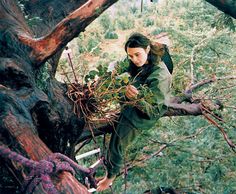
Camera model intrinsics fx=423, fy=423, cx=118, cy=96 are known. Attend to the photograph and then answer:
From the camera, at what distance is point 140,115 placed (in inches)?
109

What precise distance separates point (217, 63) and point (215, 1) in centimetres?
312

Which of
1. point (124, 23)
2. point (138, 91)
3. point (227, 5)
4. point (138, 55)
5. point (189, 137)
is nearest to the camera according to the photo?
point (227, 5)

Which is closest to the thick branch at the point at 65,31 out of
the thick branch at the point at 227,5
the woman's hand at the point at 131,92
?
the woman's hand at the point at 131,92

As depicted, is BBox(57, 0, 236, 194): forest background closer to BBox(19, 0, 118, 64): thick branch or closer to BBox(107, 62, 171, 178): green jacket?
BBox(107, 62, 171, 178): green jacket

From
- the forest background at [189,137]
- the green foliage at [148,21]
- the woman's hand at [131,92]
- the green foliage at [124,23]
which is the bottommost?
the green foliage at [124,23]

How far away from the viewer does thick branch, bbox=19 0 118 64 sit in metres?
2.26

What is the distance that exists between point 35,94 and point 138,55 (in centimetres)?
76

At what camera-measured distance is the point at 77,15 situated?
7.40ft

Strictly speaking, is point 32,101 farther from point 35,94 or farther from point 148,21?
point 148,21

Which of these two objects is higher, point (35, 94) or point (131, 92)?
point (35, 94)

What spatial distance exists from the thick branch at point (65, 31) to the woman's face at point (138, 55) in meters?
0.42

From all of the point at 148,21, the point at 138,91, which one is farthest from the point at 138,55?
the point at 148,21

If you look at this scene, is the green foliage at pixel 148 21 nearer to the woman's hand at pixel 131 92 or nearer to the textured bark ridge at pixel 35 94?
the textured bark ridge at pixel 35 94

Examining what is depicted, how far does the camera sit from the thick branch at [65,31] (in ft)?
7.40
